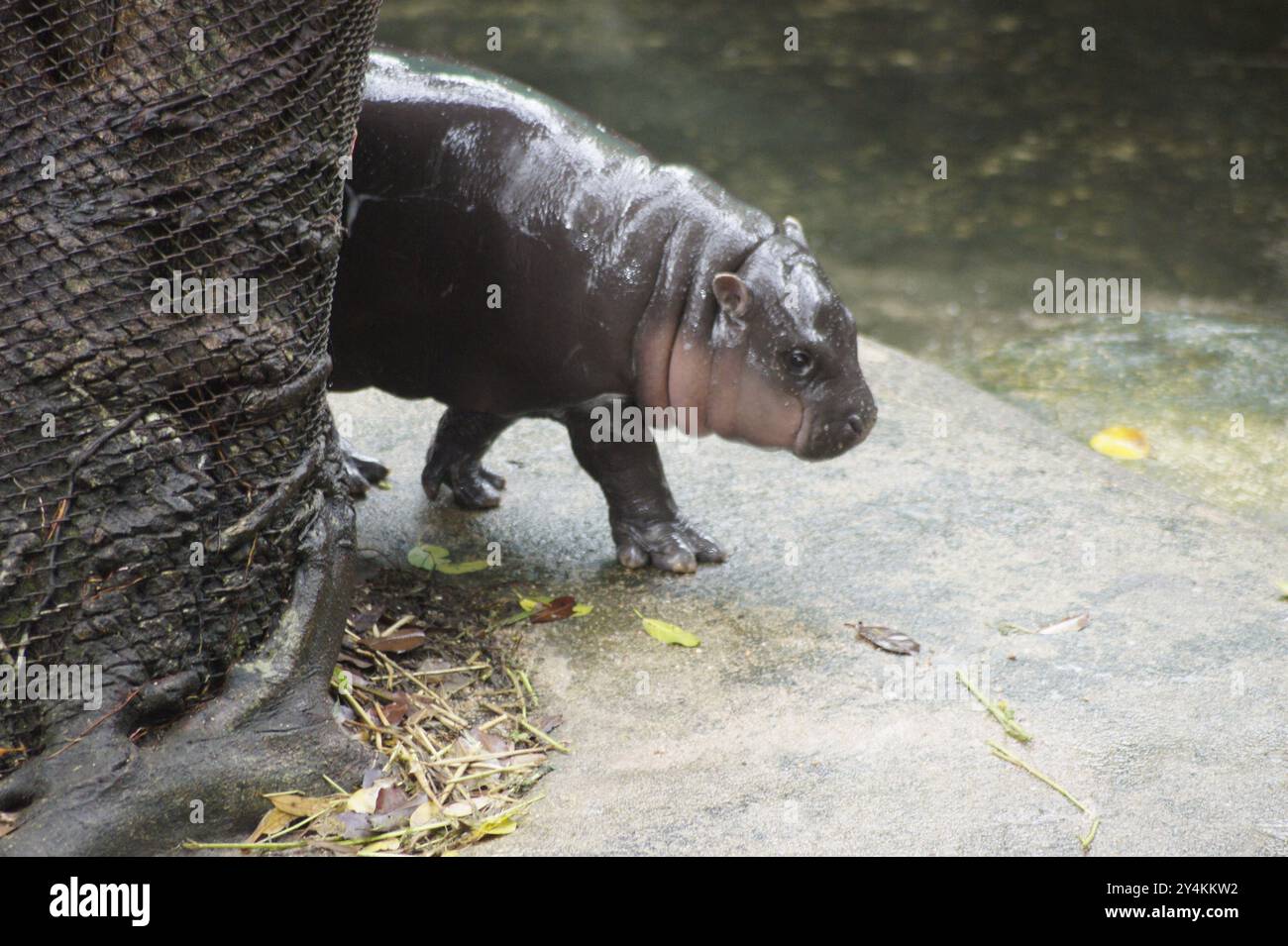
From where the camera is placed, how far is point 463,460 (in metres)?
5.26

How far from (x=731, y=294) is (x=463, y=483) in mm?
1432

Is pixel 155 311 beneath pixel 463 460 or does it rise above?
above

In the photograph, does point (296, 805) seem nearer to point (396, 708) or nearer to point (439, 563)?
point (396, 708)

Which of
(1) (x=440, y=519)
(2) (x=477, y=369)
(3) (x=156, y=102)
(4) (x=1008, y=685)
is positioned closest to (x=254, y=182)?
(3) (x=156, y=102)

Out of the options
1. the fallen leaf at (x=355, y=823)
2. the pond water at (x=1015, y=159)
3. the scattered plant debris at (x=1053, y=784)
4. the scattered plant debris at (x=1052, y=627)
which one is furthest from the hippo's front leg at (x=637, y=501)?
the pond water at (x=1015, y=159)

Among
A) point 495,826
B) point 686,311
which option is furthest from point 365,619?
point 686,311

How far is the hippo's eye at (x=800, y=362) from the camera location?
443 centimetres

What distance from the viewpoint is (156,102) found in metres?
3.16

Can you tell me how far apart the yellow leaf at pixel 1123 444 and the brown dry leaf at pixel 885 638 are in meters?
2.48

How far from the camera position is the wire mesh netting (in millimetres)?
3145

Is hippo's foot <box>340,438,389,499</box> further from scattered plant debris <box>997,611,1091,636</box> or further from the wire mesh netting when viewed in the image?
scattered plant debris <box>997,611,1091,636</box>

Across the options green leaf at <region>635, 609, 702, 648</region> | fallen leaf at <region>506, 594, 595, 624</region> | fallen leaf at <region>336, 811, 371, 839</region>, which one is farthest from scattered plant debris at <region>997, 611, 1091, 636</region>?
fallen leaf at <region>336, 811, 371, 839</region>

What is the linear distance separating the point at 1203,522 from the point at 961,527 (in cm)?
88

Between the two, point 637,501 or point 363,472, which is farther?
point 363,472
